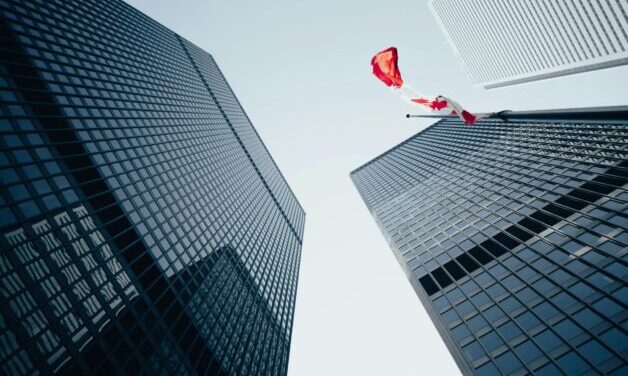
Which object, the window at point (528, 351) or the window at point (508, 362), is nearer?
the window at point (528, 351)

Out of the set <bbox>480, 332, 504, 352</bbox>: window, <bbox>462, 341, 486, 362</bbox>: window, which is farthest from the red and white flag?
<bbox>462, 341, 486, 362</bbox>: window

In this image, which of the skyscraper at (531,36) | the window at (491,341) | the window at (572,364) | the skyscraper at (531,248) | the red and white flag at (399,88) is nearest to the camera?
the red and white flag at (399,88)

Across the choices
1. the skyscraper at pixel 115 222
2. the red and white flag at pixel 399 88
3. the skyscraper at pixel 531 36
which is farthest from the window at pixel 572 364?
the skyscraper at pixel 531 36

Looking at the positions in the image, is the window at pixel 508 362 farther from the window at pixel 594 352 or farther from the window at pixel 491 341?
the window at pixel 594 352

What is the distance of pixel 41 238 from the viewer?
29859mm

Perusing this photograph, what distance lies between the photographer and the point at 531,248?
38.0 metres

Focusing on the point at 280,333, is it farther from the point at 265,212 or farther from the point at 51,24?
the point at 51,24

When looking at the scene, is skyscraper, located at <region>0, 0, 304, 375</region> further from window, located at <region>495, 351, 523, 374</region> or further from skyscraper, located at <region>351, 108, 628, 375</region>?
window, located at <region>495, 351, 523, 374</region>

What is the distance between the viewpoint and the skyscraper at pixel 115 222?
28.1 meters

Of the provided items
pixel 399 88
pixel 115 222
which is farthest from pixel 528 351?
pixel 115 222

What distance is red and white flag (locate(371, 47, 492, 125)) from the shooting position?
2019 cm

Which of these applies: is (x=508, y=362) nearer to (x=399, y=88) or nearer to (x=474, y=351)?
(x=474, y=351)

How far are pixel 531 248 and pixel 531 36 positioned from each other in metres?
125

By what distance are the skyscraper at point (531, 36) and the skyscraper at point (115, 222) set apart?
106 metres
